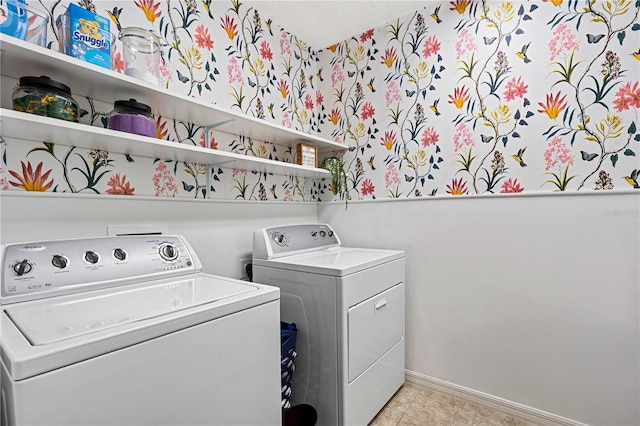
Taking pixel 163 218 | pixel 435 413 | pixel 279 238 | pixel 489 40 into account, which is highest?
pixel 489 40

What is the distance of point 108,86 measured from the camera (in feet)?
4.00

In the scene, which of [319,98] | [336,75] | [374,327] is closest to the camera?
[374,327]

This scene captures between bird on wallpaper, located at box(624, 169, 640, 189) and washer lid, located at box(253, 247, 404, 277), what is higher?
bird on wallpaper, located at box(624, 169, 640, 189)

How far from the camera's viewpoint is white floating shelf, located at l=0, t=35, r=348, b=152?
0.98 metres

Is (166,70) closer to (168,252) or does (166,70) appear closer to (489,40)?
(168,252)

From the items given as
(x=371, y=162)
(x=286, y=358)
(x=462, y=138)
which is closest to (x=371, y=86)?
(x=371, y=162)

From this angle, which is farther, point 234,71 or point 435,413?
point 234,71

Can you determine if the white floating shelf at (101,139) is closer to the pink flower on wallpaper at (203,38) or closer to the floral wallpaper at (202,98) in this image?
the floral wallpaper at (202,98)

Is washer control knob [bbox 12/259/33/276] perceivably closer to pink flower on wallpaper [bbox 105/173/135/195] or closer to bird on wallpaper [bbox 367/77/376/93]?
pink flower on wallpaper [bbox 105/173/135/195]

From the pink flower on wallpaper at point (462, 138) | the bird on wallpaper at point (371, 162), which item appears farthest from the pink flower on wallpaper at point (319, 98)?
the pink flower on wallpaper at point (462, 138)

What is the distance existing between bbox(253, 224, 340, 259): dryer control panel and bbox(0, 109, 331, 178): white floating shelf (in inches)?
16.3

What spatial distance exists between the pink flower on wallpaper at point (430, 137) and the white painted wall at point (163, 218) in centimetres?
101

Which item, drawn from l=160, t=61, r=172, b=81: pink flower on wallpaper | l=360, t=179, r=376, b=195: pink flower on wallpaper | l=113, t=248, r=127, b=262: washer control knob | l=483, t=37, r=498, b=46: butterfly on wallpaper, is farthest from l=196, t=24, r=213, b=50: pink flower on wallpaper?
l=483, t=37, r=498, b=46: butterfly on wallpaper

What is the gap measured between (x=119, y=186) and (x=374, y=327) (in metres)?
1.44
